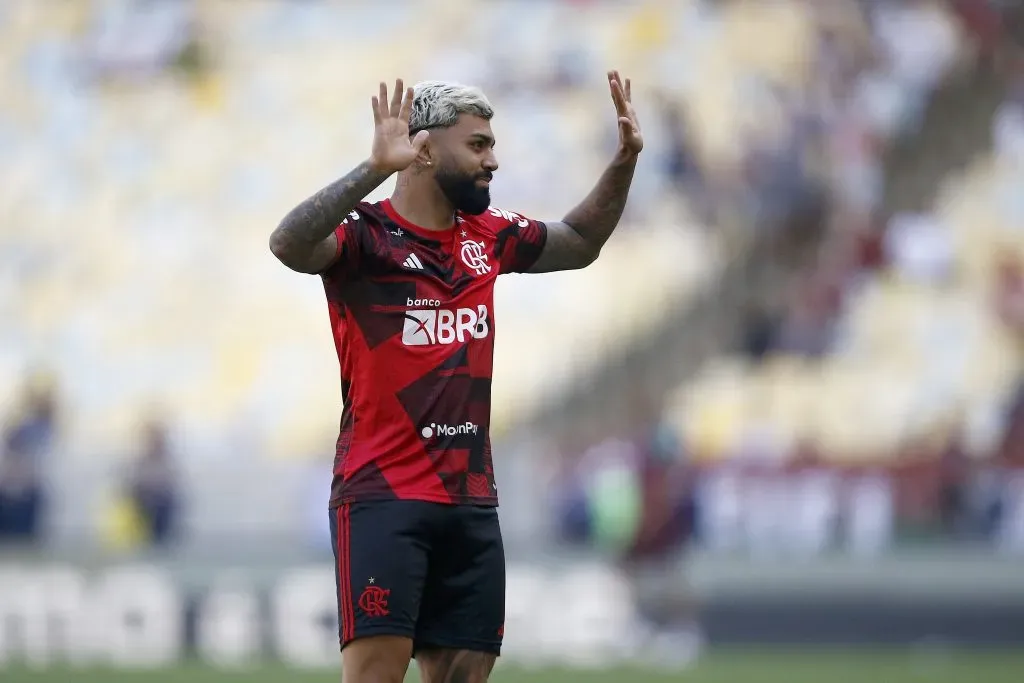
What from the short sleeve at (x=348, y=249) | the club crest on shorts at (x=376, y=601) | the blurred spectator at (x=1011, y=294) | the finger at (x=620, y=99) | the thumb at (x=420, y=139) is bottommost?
the club crest on shorts at (x=376, y=601)

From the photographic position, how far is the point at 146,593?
47.9 ft

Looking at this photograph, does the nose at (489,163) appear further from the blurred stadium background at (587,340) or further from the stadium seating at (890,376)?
the stadium seating at (890,376)

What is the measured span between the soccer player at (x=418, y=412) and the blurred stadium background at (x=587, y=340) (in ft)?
21.2

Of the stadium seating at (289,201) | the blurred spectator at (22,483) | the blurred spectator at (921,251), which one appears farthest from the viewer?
the stadium seating at (289,201)

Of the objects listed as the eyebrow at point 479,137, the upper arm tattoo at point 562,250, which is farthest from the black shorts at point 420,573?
the eyebrow at point 479,137

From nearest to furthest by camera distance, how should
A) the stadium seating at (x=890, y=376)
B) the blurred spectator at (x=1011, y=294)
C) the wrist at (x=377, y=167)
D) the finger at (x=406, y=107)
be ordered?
the wrist at (x=377, y=167), the finger at (x=406, y=107), the stadium seating at (x=890, y=376), the blurred spectator at (x=1011, y=294)

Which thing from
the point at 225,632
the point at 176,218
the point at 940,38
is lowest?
the point at 225,632

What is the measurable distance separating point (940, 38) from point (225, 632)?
10438 millimetres

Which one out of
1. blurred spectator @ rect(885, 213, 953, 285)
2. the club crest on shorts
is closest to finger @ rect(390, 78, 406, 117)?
the club crest on shorts

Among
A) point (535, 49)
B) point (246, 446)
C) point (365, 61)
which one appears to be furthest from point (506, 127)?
point (246, 446)

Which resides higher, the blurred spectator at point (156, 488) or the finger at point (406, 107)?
the finger at point (406, 107)

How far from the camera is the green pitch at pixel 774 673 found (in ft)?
38.9

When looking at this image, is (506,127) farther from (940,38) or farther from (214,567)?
(214,567)

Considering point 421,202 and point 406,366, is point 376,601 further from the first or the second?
point 421,202
